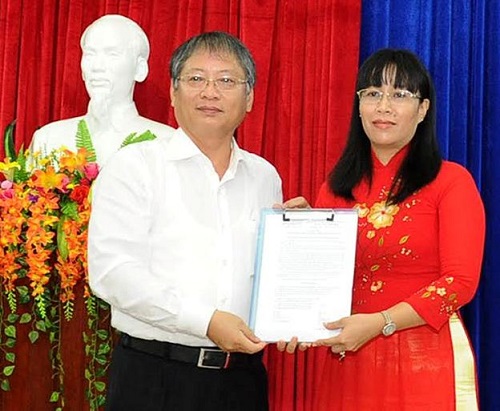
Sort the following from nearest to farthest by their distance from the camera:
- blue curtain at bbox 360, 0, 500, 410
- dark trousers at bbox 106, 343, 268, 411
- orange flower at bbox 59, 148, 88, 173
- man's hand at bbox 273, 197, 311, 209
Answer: dark trousers at bbox 106, 343, 268, 411, man's hand at bbox 273, 197, 311, 209, orange flower at bbox 59, 148, 88, 173, blue curtain at bbox 360, 0, 500, 410

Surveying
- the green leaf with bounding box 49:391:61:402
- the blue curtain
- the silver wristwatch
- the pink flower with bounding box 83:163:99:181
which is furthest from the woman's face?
the green leaf with bounding box 49:391:61:402

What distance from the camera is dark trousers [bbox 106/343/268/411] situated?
6.38ft

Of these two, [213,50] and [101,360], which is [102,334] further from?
[213,50]

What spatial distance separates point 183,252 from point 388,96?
61 centimetres

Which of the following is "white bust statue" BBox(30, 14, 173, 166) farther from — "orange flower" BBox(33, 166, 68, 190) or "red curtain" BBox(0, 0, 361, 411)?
"orange flower" BBox(33, 166, 68, 190)

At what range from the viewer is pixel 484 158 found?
301 cm

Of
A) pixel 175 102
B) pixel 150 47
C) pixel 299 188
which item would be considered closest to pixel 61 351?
pixel 175 102

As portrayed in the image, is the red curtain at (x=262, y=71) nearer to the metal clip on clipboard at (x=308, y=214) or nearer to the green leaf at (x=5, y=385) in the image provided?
the green leaf at (x=5, y=385)

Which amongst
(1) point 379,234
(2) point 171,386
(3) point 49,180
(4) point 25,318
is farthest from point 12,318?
(1) point 379,234

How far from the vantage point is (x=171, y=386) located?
6.38 ft

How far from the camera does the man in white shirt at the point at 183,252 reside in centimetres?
190

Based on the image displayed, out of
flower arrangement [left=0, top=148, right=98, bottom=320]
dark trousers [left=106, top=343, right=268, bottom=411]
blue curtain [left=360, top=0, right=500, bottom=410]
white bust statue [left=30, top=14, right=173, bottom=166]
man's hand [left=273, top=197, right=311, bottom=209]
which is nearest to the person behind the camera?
dark trousers [left=106, top=343, right=268, bottom=411]

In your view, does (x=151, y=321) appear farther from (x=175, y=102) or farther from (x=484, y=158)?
(x=484, y=158)

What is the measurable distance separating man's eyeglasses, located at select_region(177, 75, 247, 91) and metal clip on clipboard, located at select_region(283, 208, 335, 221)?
0.32 m
